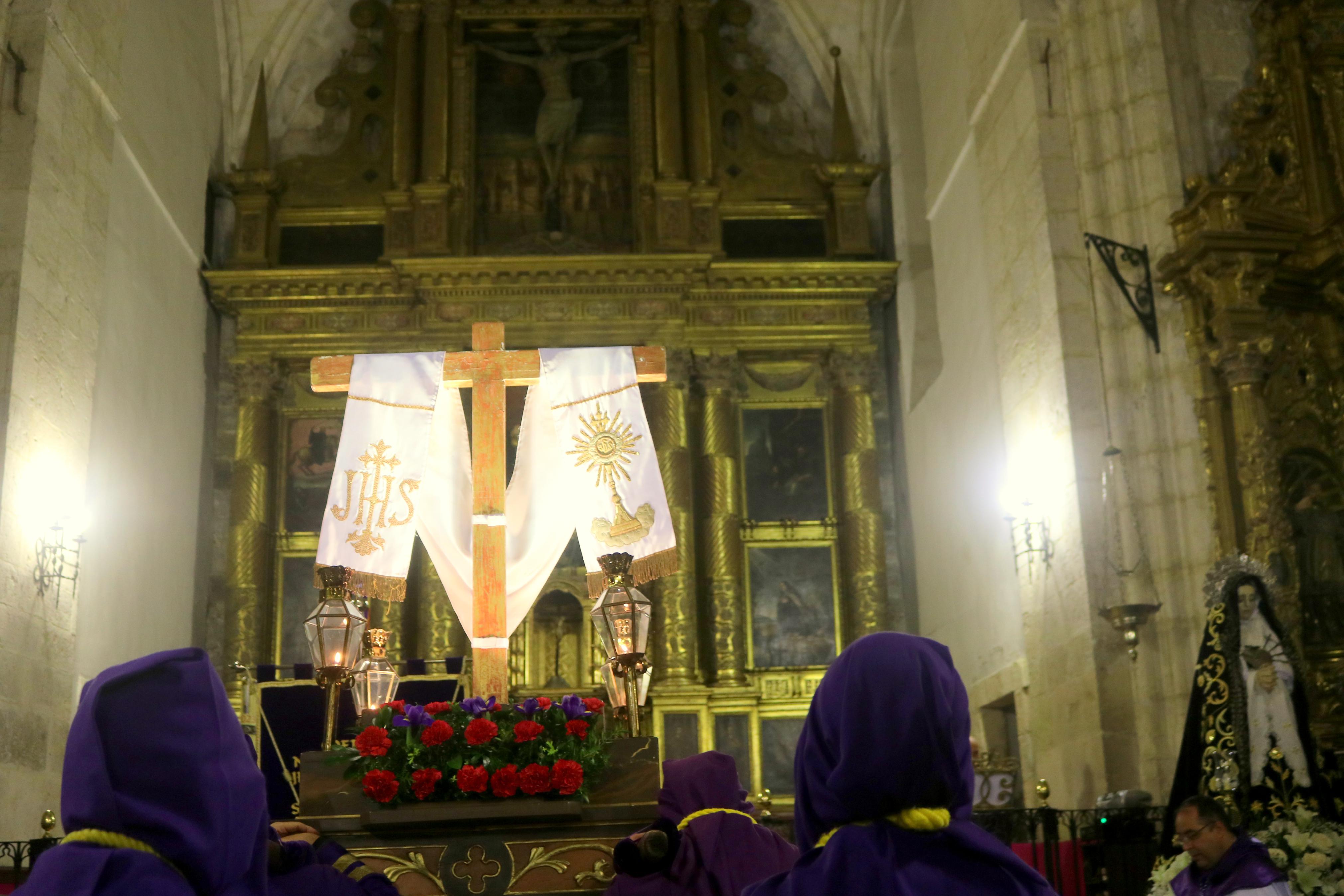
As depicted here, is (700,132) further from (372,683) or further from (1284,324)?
(372,683)

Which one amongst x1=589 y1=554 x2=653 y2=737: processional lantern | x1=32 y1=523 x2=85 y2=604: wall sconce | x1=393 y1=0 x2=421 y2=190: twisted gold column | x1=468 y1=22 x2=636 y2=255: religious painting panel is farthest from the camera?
x1=468 y1=22 x2=636 y2=255: religious painting panel

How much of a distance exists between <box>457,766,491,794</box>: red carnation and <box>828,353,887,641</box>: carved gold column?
988 cm

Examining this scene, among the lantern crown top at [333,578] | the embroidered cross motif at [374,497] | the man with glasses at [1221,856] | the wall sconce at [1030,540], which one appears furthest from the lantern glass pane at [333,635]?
the wall sconce at [1030,540]

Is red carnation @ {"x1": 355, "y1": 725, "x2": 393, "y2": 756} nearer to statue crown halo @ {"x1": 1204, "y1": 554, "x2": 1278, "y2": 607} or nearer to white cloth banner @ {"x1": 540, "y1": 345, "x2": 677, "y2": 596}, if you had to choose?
white cloth banner @ {"x1": 540, "y1": 345, "x2": 677, "y2": 596}

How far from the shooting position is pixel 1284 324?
9984 mm

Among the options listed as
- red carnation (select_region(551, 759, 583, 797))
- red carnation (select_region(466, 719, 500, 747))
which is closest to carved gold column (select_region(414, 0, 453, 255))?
red carnation (select_region(466, 719, 500, 747))

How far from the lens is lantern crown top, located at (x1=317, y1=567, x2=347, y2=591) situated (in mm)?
6109

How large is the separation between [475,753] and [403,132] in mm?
12575

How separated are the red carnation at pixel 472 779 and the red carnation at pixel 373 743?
292 millimetres

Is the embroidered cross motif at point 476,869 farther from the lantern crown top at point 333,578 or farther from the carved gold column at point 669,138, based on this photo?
the carved gold column at point 669,138

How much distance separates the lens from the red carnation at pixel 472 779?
16.6 feet

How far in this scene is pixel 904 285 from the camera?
15.8 meters

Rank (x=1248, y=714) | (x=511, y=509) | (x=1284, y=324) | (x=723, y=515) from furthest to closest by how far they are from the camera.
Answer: (x=723, y=515) → (x=1284, y=324) → (x=511, y=509) → (x=1248, y=714)

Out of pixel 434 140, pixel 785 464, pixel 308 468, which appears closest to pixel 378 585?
pixel 308 468
